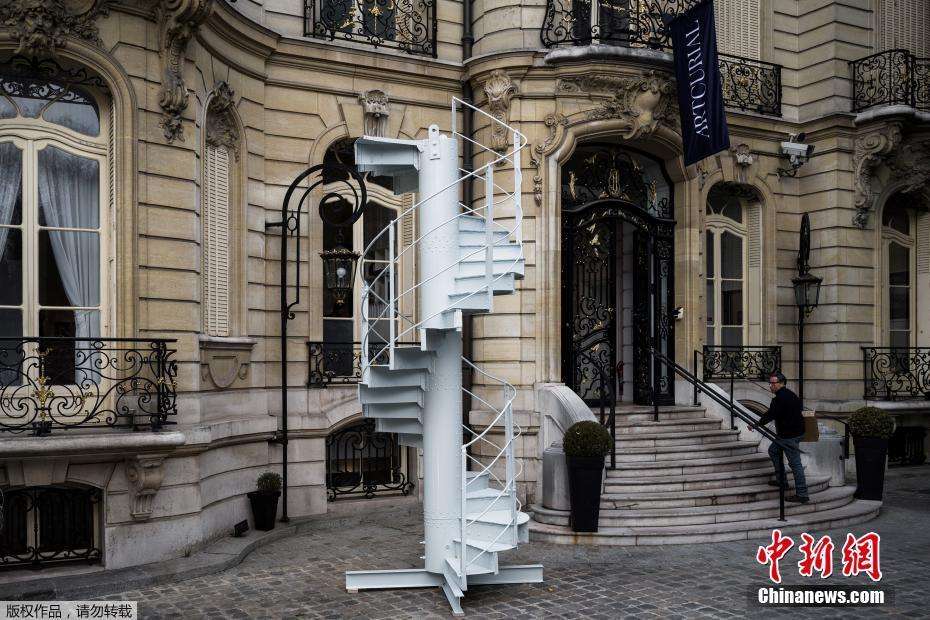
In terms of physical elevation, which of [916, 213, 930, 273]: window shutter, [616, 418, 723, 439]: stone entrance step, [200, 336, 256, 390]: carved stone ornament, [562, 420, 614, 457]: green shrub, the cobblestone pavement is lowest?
the cobblestone pavement

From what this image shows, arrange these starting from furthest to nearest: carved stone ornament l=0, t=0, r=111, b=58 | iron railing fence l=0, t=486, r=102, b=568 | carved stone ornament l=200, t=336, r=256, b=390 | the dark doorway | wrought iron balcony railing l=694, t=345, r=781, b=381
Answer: wrought iron balcony railing l=694, t=345, r=781, b=381 → the dark doorway → carved stone ornament l=200, t=336, r=256, b=390 → iron railing fence l=0, t=486, r=102, b=568 → carved stone ornament l=0, t=0, r=111, b=58

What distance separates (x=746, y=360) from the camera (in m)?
14.4

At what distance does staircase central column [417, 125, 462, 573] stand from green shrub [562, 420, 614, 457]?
2148mm

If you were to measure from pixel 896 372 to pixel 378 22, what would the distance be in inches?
421

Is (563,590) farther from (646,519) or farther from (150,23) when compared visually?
(150,23)

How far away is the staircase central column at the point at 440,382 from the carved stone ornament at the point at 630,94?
4.45m

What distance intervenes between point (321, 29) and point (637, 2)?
452 cm

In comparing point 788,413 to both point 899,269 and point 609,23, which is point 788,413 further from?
point 899,269

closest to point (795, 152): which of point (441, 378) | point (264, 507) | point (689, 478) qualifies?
point (689, 478)

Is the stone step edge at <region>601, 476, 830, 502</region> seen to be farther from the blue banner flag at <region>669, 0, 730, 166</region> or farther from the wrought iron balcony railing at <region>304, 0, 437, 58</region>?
the wrought iron balcony railing at <region>304, 0, 437, 58</region>

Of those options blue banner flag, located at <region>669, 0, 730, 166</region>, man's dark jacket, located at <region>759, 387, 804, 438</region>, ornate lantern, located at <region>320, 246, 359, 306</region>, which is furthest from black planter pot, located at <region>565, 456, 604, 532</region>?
blue banner flag, located at <region>669, 0, 730, 166</region>

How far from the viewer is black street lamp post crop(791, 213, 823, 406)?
14.4 m

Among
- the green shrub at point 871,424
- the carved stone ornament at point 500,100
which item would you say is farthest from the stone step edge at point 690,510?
the carved stone ornament at point 500,100

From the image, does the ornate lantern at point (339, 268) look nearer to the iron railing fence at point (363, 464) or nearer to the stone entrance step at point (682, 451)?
the iron railing fence at point (363, 464)
